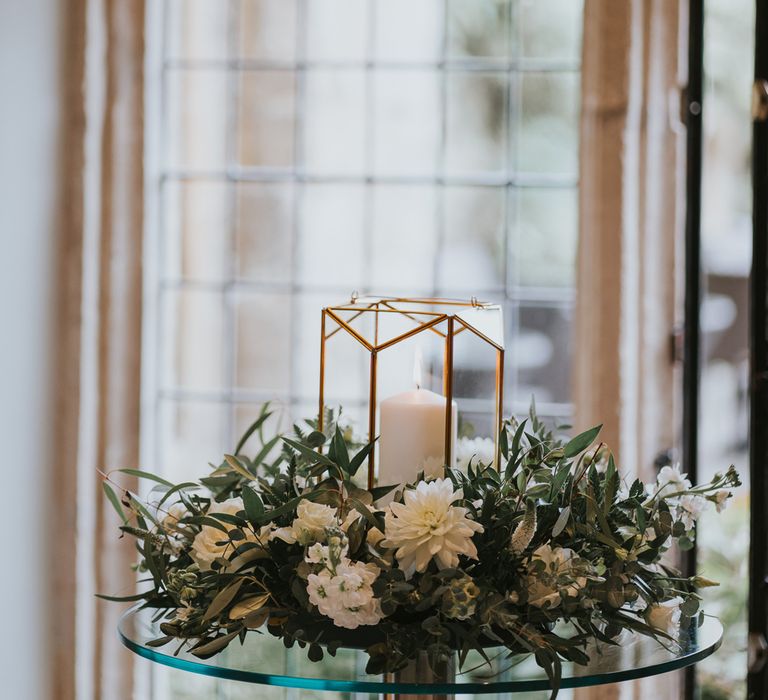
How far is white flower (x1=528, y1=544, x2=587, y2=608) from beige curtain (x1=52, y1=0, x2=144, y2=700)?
1366 mm

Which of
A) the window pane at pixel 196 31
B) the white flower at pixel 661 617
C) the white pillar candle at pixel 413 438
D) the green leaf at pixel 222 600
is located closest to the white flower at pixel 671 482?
the white flower at pixel 661 617

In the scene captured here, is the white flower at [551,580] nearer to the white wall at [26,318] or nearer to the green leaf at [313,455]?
the green leaf at [313,455]

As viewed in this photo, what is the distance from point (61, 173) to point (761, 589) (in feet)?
5.24

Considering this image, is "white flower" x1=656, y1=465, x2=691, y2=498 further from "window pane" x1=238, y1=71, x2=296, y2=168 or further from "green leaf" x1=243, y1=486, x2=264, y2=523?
"window pane" x1=238, y1=71, x2=296, y2=168

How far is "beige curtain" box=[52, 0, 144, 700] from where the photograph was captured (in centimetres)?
205

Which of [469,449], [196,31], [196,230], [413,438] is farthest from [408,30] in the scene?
[413,438]

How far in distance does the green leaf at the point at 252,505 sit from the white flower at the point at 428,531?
5.1 inches

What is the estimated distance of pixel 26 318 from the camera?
198 cm

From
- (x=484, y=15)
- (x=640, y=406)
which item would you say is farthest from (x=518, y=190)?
(x=640, y=406)

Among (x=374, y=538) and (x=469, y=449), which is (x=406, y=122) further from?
(x=374, y=538)

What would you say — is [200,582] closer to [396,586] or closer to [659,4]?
[396,586]

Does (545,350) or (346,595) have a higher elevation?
(545,350)

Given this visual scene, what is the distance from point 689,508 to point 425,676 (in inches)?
13.5

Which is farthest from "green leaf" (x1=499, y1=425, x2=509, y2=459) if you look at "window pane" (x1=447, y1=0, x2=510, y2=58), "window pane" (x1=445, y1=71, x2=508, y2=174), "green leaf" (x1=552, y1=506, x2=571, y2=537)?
"window pane" (x1=447, y1=0, x2=510, y2=58)
